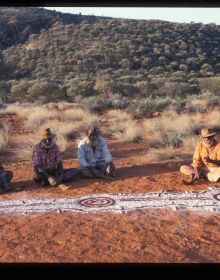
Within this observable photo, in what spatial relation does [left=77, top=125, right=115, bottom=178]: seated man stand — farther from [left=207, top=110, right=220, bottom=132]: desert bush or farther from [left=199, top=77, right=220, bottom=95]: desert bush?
[left=199, top=77, right=220, bottom=95]: desert bush

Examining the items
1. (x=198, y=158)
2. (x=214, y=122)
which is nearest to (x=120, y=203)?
(x=198, y=158)

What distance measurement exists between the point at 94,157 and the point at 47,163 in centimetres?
101

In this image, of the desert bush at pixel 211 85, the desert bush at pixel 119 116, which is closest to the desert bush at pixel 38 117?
the desert bush at pixel 119 116

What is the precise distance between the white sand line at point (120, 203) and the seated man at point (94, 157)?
1346mm

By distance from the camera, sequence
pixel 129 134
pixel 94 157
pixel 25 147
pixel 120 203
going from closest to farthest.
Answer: pixel 120 203, pixel 94 157, pixel 25 147, pixel 129 134

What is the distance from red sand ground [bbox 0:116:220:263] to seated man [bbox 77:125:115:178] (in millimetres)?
868

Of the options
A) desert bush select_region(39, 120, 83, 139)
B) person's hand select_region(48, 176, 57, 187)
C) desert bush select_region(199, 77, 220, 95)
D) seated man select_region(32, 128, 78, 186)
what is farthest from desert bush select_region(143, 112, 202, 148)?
desert bush select_region(199, 77, 220, 95)

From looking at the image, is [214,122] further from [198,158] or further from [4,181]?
[4,181]

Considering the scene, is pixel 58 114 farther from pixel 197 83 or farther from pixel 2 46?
pixel 2 46

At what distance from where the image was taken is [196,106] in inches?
813

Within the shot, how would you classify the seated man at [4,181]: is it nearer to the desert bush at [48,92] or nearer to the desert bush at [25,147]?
the desert bush at [25,147]

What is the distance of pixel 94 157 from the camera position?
402 inches

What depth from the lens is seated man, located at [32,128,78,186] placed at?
953cm

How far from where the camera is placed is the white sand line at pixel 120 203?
25.3 feet
